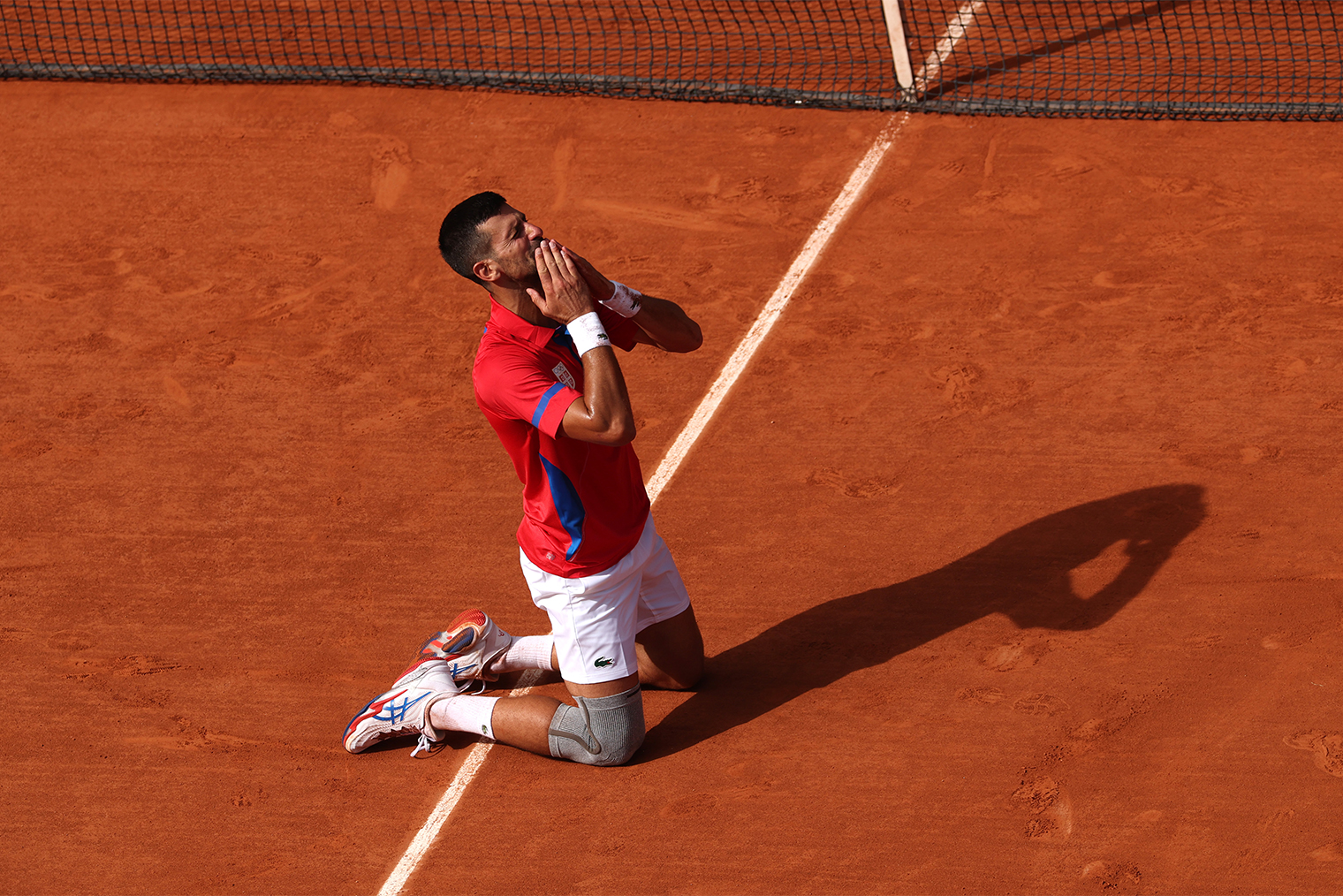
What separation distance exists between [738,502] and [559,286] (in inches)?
87.5

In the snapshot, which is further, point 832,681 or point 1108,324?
point 1108,324

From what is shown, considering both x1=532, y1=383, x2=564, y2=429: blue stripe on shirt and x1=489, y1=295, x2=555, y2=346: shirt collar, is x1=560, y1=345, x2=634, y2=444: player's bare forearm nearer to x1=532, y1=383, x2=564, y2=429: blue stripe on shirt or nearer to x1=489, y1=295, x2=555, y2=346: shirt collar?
x1=532, y1=383, x2=564, y2=429: blue stripe on shirt

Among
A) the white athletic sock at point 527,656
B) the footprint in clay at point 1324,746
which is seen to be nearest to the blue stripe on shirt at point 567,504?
the white athletic sock at point 527,656

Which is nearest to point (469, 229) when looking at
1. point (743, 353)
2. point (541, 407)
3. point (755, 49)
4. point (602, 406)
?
point (541, 407)

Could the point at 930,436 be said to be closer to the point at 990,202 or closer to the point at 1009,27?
the point at 990,202

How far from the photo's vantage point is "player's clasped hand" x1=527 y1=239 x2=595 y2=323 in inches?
180

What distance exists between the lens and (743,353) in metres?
7.46

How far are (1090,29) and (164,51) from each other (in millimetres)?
7812

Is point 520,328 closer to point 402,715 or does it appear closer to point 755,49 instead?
point 402,715

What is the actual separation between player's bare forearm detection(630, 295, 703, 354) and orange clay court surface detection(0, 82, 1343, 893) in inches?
56.5

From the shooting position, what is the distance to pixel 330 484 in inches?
269

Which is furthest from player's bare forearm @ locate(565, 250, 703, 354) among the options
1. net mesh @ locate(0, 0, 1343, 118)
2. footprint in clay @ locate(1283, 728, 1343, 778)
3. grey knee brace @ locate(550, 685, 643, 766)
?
net mesh @ locate(0, 0, 1343, 118)

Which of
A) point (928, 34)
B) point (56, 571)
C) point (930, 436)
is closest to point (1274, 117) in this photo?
point (928, 34)

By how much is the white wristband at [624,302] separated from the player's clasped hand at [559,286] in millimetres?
274
